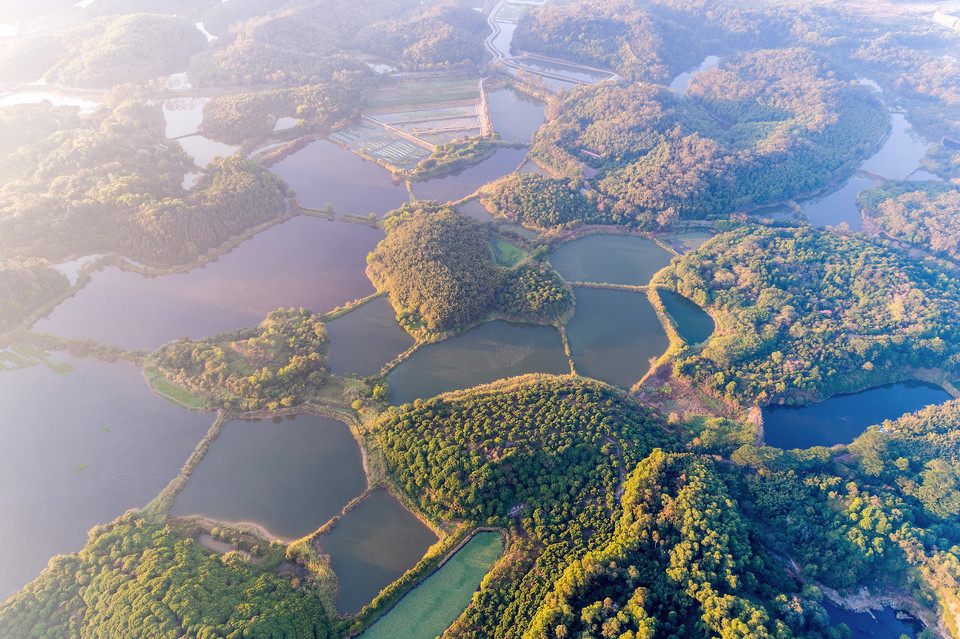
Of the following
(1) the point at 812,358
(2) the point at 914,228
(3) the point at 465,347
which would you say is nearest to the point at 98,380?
(3) the point at 465,347

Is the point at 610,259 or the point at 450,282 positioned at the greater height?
the point at 450,282

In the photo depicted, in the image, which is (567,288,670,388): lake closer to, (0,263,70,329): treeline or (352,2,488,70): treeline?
(0,263,70,329): treeline

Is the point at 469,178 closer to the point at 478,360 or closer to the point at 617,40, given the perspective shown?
the point at 478,360

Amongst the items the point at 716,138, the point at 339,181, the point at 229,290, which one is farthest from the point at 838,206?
the point at 229,290

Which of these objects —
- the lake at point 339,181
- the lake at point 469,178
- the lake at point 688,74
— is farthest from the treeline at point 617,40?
the lake at point 339,181

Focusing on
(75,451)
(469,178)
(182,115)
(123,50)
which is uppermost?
(123,50)

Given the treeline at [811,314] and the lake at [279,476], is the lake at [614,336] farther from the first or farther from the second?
the lake at [279,476]

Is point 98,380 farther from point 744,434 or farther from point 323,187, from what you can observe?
point 744,434
